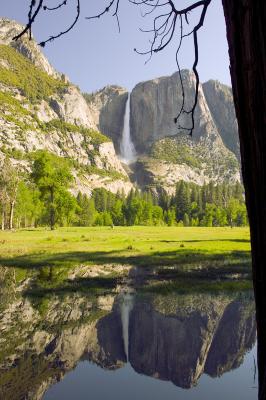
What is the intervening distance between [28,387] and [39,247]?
28790mm

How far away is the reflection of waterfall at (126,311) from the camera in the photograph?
11353 mm

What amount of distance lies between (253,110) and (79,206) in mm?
78180

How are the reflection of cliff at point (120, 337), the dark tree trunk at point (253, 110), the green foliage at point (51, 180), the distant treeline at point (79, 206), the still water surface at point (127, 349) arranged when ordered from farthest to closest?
the distant treeline at point (79, 206) → the green foliage at point (51, 180) → the reflection of cliff at point (120, 337) → the still water surface at point (127, 349) → the dark tree trunk at point (253, 110)

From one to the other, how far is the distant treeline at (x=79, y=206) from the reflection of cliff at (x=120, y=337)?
1997 inches

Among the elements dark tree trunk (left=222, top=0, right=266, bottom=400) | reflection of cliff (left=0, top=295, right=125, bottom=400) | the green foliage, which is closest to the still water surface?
reflection of cliff (left=0, top=295, right=125, bottom=400)

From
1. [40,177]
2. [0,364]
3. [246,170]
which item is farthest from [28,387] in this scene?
[40,177]

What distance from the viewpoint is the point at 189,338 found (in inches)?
445

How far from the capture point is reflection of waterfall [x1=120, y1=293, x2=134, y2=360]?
11353mm

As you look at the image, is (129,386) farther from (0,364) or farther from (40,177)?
(40,177)

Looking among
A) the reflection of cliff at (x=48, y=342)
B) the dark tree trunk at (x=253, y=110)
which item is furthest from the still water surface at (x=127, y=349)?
the dark tree trunk at (x=253, y=110)

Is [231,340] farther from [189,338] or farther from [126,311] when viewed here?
[126,311]

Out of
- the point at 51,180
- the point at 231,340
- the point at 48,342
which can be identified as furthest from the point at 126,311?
the point at 51,180

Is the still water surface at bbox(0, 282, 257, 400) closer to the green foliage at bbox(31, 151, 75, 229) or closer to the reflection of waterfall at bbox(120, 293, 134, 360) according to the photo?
the reflection of waterfall at bbox(120, 293, 134, 360)

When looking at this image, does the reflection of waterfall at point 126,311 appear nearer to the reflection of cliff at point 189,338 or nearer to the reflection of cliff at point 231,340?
the reflection of cliff at point 189,338
